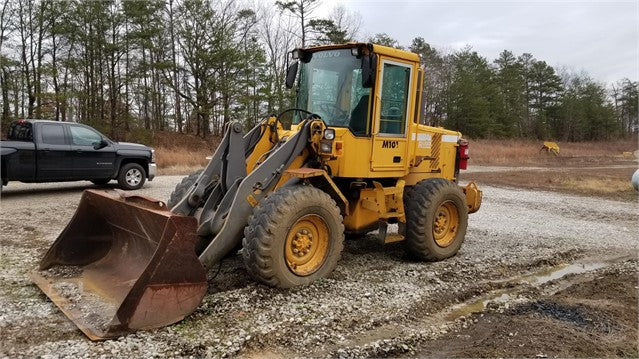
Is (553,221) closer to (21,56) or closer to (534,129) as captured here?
(21,56)

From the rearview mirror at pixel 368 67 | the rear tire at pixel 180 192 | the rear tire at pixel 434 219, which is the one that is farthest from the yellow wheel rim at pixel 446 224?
the rear tire at pixel 180 192

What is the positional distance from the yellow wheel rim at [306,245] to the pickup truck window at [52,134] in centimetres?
907

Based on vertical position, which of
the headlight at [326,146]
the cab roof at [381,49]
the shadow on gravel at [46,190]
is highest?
the cab roof at [381,49]

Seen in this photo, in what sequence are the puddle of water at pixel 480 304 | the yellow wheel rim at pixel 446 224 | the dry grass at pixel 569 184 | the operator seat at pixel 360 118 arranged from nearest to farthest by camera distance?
the puddle of water at pixel 480 304
the operator seat at pixel 360 118
the yellow wheel rim at pixel 446 224
the dry grass at pixel 569 184

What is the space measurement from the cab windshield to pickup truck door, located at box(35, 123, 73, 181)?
794 cm

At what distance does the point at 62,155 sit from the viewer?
11578 mm

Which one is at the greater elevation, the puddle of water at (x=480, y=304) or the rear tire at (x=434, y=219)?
the rear tire at (x=434, y=219)

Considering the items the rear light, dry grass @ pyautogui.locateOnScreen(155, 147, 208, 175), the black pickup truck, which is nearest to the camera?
the rear light

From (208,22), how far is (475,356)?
32.5 m

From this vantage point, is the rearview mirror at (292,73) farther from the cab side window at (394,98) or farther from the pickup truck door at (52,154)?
the pickup truck door at (52,154)

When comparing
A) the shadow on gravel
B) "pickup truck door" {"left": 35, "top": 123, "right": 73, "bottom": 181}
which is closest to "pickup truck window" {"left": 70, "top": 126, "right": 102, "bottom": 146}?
"pickup truck door" {"left": 35, "top": 123, "right": 73, "bottom": 181}

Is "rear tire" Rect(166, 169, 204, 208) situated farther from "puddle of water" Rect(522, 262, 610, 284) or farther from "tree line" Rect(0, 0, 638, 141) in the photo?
"tree line" Rect(0, 0, 638, 141)

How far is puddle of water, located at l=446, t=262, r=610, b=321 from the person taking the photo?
15.8 ft

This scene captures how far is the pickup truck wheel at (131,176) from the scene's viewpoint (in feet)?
42.5
